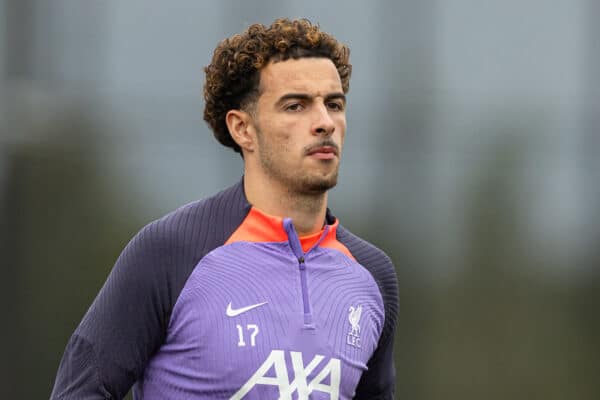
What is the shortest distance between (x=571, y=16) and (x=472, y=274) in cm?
247

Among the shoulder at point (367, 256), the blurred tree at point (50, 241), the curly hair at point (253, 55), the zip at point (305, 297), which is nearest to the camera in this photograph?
the zip at point (305, 297)

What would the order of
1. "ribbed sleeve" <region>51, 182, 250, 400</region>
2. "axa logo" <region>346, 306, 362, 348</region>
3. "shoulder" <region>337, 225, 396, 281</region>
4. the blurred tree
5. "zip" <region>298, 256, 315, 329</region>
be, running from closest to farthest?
"ribbed sleeve" <region>51, 182, 250, 400</region>, "zip" <region>298, 256, 315, 329</region>, "axa logo" <region>346, 306, 362, 348</region>, "shoulder" <region>337, 225, 396, 281</region>, the blurred tree

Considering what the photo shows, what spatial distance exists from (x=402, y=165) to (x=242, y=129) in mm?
6304

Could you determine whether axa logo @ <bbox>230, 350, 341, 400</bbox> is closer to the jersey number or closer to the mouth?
→ the jersey number

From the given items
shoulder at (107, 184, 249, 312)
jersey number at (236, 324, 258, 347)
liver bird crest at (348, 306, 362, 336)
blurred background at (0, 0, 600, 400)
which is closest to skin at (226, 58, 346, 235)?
shoulder at (107, 184, 249, 312)

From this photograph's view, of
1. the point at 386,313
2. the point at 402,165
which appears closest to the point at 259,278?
the point at 386,313

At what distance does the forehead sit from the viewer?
3.63 meters

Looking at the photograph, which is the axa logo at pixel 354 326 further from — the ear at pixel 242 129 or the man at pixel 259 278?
the ear at pixel 242 129

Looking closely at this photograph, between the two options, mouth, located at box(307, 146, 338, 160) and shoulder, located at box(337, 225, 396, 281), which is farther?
shoulder, located at box(337, 225, 396, 281)

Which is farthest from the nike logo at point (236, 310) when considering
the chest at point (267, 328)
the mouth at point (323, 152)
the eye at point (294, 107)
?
the eye at point (294, 107)

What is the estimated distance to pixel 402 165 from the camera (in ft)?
32.7

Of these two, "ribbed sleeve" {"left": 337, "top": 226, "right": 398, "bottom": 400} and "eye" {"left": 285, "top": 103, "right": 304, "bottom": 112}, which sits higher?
"eye" {"left": 285, "top": 103, "right": 304, "bottom": 112}

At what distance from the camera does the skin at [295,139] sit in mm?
3559

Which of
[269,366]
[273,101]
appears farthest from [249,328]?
[273,101]
